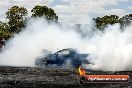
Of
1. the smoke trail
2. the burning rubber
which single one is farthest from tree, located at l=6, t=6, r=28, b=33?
the burning rubber

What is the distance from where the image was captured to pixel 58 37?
41.9 metres

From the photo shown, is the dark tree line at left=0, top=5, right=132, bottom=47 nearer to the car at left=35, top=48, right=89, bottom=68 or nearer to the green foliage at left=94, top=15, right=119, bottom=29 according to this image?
the green foliage at left=94, top=15, right=119, bottom=29

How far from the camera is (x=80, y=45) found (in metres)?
36.7

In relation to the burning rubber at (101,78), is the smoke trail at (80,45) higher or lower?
higher

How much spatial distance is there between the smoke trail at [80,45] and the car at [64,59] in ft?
3.13

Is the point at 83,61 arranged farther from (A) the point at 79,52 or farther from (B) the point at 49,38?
(B) the point at 49,38

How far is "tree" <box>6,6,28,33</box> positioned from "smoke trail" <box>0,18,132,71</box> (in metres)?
22.8

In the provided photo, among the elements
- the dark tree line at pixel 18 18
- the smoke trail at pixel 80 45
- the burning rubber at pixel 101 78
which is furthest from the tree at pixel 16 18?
the burning rubber at pixel 101 78

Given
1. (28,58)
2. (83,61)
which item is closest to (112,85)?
(83,61)

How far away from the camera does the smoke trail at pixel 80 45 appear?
2558 centimetres

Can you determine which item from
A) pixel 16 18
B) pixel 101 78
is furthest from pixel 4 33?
pixel 101 78

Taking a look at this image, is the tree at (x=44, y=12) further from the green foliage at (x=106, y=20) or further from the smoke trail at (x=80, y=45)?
the smoke trail at (x=80, y=45)

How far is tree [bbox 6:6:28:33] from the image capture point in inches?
2862

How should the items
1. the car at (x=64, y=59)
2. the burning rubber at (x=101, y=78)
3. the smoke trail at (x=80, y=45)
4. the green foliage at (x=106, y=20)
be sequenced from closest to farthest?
the burning rubber at (x=101, y=78), the smoke trail at (x=80, y=45), the car at (x=64, y=59), the green foliage at (x=106, y=20)
